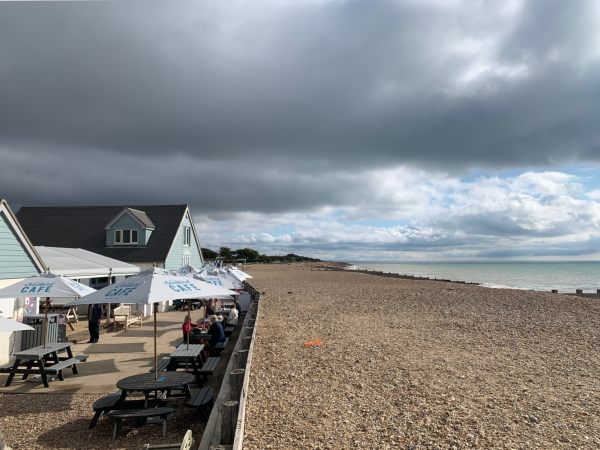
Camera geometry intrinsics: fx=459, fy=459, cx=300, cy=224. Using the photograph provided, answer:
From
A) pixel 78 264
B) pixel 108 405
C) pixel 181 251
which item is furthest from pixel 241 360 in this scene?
pixel 181 251

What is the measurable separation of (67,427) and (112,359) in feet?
16.1

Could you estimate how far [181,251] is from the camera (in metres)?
31.2

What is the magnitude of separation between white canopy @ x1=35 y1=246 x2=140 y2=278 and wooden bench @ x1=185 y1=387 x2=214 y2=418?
29.7ft

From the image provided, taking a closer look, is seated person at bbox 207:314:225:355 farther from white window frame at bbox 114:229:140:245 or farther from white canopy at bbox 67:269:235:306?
white window frame at bbox 114:229:140:245

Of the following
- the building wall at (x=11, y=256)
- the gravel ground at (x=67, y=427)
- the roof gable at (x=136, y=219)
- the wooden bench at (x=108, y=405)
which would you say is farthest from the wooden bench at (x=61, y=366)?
the roof gable at (x=136, y=219)

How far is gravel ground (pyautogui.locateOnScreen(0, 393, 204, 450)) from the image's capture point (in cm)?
617

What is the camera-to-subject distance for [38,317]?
12.0m

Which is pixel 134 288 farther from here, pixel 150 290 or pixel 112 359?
pixel 112 359

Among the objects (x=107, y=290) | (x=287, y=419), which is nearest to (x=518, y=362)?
(x=287, y=419)

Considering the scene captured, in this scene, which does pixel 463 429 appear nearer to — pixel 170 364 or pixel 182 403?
pixel 182 403

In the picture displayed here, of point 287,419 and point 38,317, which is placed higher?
point 38,317

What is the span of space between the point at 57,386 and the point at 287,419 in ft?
16.4

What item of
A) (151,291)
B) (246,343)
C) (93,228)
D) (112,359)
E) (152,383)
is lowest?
(112,359)

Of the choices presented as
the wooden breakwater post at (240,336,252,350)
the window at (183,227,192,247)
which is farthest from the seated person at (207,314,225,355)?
the window at (183,227,192,247)
